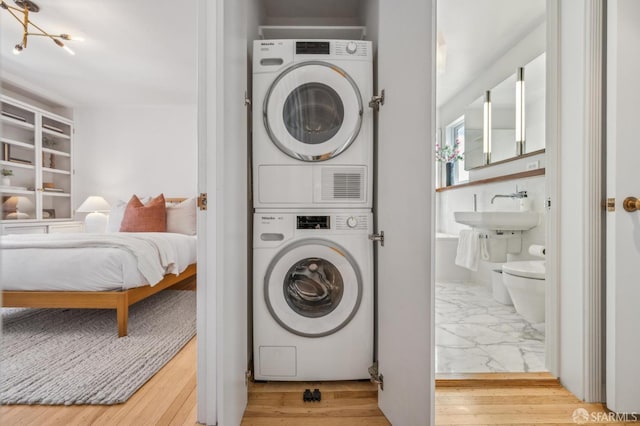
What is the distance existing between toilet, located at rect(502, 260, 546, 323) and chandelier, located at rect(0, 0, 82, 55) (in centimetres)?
405

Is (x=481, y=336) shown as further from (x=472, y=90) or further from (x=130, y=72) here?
(x=130, y=72)

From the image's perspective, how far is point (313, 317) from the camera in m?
1.80

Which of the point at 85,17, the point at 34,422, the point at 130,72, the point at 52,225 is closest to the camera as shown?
the point at 34,422

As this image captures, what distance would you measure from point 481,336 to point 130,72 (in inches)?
177

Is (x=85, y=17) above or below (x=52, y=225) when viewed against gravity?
above

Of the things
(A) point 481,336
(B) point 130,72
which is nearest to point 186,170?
(B) point 130,72

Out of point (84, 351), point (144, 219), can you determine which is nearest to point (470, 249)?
point (84, 351)

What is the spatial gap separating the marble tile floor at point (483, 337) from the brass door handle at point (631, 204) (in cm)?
97

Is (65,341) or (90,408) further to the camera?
(65,341)

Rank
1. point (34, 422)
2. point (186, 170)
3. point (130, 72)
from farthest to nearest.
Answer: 1. point (186, 170)
2. point (130, 72)
3. point (34, 422)

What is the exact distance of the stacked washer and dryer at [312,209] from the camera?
5.90ft

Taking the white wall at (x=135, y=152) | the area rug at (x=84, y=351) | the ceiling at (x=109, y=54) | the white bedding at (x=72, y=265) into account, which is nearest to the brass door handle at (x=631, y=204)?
the area rug at (x=84, y=351)

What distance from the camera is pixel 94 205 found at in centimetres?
473

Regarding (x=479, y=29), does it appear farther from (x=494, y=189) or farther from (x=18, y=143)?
(x=18, y=143)
